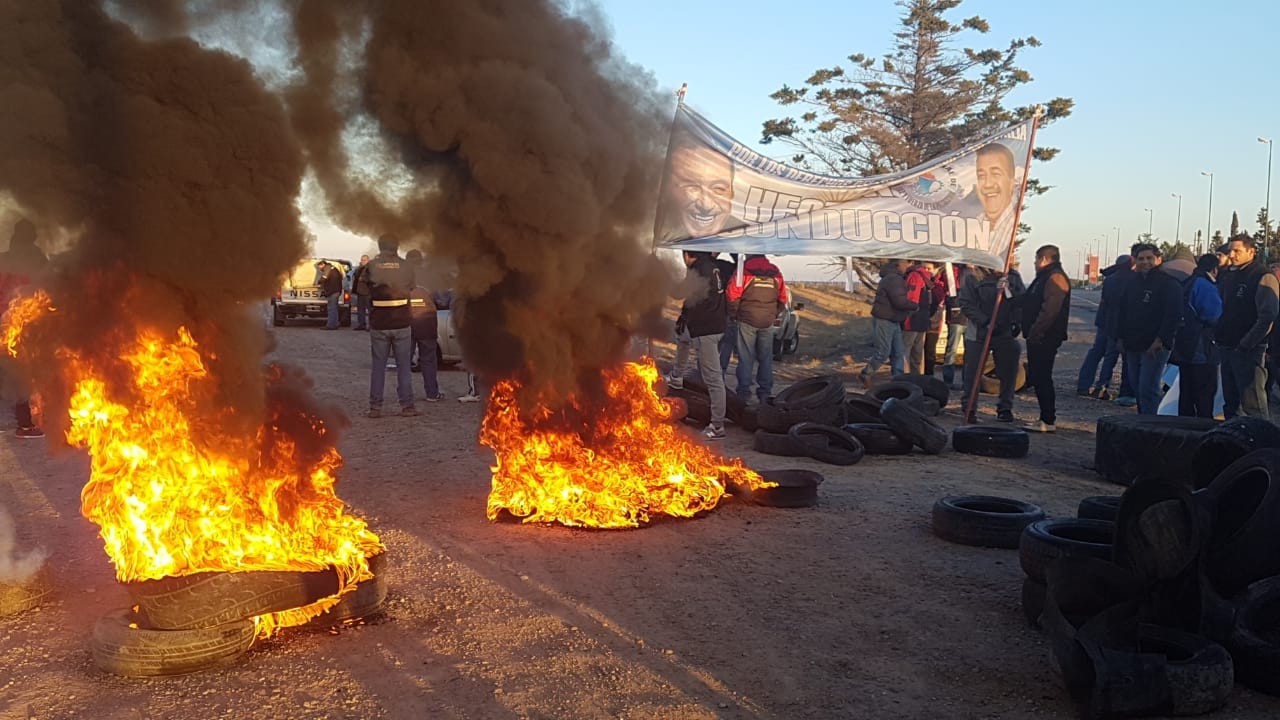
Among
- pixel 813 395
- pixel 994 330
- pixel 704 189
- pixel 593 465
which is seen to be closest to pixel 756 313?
pixel 813 395

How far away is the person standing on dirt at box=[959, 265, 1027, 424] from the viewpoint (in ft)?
40.5

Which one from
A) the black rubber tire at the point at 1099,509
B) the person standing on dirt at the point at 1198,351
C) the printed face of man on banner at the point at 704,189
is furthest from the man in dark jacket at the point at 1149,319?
the black rubber tire at the point at 1099,509

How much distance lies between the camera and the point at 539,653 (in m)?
4.68

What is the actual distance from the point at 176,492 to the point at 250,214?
1.53 meters

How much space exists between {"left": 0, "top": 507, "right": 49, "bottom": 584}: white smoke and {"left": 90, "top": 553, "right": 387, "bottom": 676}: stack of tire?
1089 mm

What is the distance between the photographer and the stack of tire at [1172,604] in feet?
12.9

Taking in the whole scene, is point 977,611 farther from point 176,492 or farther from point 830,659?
point 176,492

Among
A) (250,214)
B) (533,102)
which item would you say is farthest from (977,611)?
(250,214)

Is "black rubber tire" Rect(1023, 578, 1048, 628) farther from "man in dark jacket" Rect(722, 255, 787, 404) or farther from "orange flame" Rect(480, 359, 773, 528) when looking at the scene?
"man in dark jacket" Rect(722, 255, 787, 404)

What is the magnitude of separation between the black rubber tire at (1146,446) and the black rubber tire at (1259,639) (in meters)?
4.05

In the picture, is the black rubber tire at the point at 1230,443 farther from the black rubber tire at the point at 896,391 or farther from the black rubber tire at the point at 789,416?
the black rubber tire at the point at 896,391

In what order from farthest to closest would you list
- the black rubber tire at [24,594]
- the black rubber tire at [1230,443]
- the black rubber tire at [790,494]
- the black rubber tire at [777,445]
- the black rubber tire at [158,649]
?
the black rubber tire at [777,445] < the black rubber tire at [790,494] < the black rubber tire at [1230,443] < the black rubber tire at [24,594] < the black rubber tire at [158,649]

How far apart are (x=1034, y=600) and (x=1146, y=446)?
14.9 feet

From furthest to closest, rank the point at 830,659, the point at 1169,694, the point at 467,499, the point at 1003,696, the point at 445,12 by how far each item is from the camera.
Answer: the point at 467,499, the point at 445,12, the point at 830,659, the point at 1003,696, the point at 1169,694
